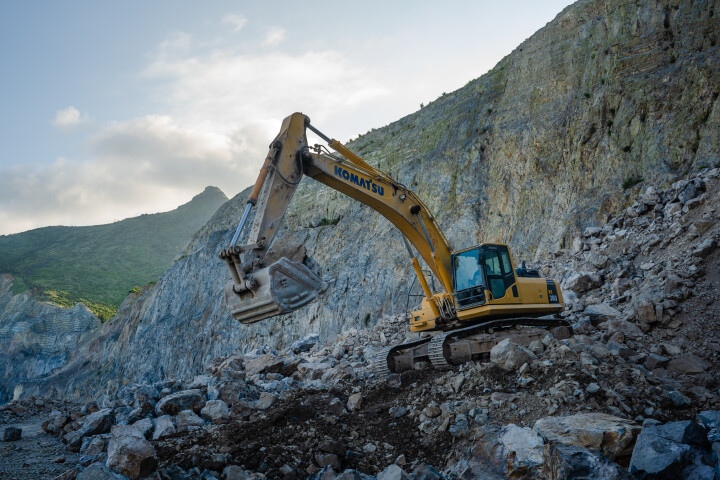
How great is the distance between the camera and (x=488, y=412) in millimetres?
5531

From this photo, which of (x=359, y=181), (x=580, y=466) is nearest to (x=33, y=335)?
(x=359, y=181)

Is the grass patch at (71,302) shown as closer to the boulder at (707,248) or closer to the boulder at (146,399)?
the boulder at (146,399)

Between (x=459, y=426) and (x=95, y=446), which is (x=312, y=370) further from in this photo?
(x=459, y=426)

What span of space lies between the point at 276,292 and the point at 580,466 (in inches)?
131

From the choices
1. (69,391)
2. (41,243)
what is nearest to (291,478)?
(69,391)

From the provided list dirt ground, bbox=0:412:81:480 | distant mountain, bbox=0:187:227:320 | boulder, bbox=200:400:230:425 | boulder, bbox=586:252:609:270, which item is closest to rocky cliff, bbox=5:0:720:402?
boulder, bbox=200:400:230:425

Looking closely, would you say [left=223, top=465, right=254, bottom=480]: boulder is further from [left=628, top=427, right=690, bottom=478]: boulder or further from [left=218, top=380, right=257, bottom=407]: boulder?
[left=628, top=427, right=690, bottom=478]: boulder

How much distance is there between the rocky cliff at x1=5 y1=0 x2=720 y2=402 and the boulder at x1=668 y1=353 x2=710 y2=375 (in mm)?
5364

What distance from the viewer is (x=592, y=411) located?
4.90 metres

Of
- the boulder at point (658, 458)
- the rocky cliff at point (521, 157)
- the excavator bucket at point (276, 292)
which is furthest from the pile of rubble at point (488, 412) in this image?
the rocky cliff at point (521, 157)

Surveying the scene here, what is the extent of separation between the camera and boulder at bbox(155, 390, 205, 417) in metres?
6.91

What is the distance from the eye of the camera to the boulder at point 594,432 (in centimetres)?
389

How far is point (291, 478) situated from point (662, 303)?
744 cm

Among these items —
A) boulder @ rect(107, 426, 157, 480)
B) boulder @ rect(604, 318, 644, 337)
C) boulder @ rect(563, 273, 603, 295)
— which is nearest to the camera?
boulder @ rect(107, 426, 157, 480)
